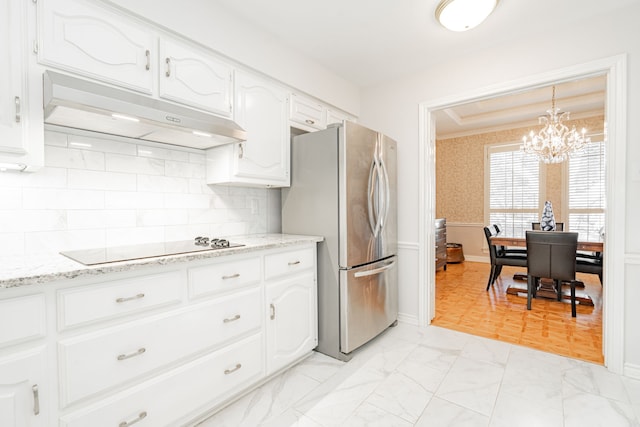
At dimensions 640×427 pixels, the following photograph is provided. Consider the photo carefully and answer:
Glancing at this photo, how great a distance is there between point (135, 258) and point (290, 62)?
6.47 feet

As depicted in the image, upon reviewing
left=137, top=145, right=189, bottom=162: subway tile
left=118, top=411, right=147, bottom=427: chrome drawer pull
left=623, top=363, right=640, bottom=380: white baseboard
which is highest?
left=137, top=145, right=189, bottom=162: subway tile

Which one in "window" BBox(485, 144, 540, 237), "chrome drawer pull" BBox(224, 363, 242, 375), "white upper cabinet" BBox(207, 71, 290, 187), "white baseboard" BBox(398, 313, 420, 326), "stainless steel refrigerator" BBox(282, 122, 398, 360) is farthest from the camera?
"window" BBox(485, 144, 540, 237)

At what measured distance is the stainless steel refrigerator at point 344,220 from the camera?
230 centimetres

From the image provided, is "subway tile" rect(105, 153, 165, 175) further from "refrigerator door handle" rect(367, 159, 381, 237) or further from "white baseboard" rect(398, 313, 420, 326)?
"white baseboard" rect(398, 313, 420, 326)

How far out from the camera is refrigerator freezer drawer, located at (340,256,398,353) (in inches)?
91.0

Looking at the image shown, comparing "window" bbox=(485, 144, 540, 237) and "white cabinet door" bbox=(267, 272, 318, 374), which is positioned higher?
"window" bbox=(485, 144, 540, 237)

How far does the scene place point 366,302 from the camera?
2.49 m

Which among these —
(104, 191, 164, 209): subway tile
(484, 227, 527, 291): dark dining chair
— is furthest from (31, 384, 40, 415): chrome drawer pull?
(484, 227, 527, 291): dark dining chair

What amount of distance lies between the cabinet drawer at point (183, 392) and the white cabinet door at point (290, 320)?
A: 13 cm

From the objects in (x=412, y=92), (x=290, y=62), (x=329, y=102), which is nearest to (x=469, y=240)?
(x=412, y=92)

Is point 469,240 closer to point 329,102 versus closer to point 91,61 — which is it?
point 329,102

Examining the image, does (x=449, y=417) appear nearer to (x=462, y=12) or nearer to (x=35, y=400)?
Answer: (x=35, y=400)

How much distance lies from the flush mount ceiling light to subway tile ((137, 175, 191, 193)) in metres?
2.09

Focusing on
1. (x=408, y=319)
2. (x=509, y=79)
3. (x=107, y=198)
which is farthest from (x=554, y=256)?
(x=107, y=198)
